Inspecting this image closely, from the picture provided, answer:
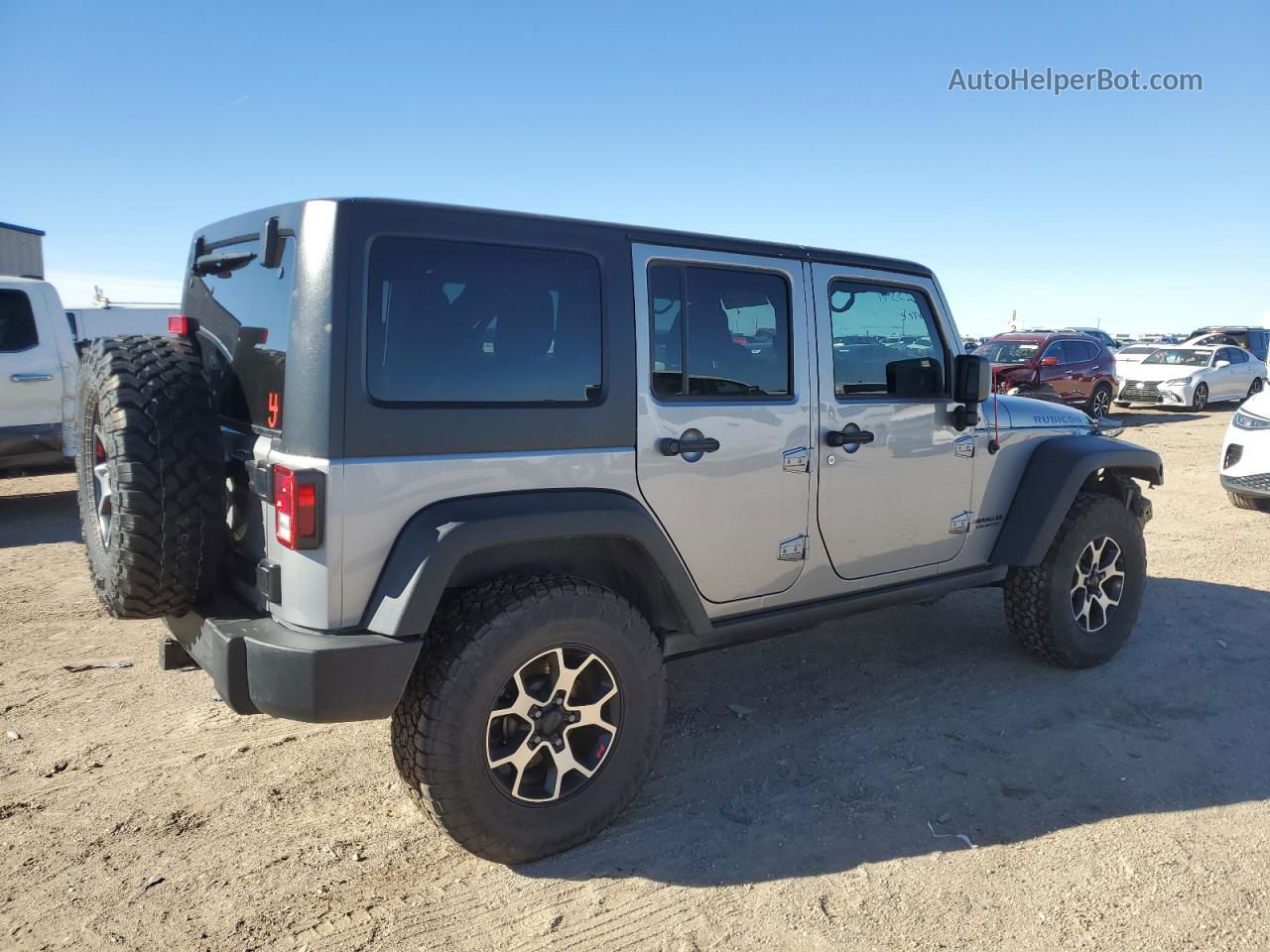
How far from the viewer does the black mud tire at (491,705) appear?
2689 mm

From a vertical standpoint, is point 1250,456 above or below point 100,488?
below

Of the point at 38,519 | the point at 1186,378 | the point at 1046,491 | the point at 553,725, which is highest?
the point at 1186,378

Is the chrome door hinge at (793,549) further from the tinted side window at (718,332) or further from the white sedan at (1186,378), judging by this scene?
the white sedan at (1186,378)

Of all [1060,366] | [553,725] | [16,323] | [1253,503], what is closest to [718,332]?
[553,725]

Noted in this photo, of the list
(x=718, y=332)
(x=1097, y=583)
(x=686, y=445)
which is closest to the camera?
(x=686, y=445)

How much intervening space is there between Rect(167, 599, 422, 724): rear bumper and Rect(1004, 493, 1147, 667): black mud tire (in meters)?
3.16

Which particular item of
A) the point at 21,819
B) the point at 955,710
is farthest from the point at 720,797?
the point at 21,819

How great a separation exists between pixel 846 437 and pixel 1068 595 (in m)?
1.66

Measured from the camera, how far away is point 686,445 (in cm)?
319

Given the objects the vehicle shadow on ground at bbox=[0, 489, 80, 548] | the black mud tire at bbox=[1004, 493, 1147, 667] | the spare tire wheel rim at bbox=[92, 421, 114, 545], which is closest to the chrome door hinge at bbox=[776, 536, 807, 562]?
the black mud tire at bbox=[1004, 493, 1147, 667]

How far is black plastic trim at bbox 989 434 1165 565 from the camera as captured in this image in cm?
429

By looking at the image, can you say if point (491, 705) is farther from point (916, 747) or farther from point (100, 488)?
point (916, 747)

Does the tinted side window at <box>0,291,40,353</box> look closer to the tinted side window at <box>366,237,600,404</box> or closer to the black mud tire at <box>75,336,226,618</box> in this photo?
the black mud tire at <box>75,336,226,618</box>

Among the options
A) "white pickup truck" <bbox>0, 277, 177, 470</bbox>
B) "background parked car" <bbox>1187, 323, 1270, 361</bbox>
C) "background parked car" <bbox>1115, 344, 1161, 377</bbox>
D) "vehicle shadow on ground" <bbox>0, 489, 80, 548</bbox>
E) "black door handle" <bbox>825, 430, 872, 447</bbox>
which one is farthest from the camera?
"background parked car" <bbox>1187, 323, 1270, 361</bbox>
